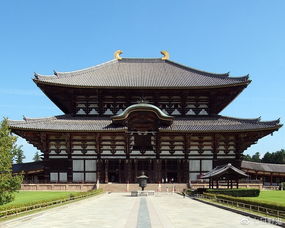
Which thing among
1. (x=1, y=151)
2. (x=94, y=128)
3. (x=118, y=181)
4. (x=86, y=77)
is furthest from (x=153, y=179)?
(x=1, y=151)

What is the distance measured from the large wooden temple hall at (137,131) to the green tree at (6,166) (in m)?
23.5

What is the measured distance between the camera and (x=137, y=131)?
46.1m

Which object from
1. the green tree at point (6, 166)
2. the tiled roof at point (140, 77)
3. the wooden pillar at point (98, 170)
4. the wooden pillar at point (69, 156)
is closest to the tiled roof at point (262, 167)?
the tiled roof at point (140, 77)

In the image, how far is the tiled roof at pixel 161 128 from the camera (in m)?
43.3

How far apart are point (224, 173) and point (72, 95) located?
2644 centimetres

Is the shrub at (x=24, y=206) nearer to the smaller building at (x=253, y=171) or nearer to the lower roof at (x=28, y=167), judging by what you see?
the lower roof at (x=28, y=167)

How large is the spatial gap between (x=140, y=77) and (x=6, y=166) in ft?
116

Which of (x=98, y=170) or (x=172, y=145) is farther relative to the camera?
(x=172, y=145)

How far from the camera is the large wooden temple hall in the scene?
4472 cm

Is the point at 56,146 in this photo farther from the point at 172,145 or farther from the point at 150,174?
the point at 172,145

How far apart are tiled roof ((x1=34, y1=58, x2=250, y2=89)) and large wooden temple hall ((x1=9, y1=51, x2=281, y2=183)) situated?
0.21 meters

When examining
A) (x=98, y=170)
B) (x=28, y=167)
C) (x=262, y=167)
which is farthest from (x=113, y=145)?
(x=262, y=167)

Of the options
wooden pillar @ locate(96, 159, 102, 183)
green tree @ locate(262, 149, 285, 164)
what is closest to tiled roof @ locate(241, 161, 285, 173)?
wooden pillar @ locate(96, 159, 102, 183)

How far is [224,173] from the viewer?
31109 mm
